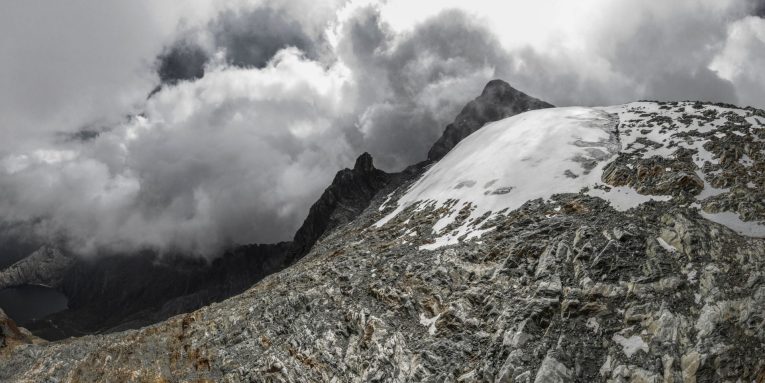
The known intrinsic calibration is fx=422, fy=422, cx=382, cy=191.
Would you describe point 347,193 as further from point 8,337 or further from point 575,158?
point 575,158

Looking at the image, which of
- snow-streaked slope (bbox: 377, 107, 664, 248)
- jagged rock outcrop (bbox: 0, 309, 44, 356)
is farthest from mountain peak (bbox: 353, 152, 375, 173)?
jagged rock outcrop (bbox: 0, 309, 44, 356)

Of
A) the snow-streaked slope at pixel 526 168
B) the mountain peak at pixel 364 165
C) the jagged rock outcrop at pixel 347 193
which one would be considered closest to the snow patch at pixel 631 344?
the snow-streaked slope at pixel 526 168

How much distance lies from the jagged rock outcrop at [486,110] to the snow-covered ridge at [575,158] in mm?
65013

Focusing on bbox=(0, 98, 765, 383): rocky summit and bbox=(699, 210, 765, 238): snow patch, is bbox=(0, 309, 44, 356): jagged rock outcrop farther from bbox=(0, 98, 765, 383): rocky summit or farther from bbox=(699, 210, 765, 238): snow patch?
bbox=(699, 210, 765, 238): snow patch

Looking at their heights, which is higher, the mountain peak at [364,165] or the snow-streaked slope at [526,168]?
the mountain peak at [364,165]

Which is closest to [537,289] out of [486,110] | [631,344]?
[631,344]

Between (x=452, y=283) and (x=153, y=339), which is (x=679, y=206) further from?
(x=153, y=339)

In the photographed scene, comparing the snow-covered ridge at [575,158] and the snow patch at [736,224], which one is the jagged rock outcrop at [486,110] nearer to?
the snow-covered ridge at [575,158]

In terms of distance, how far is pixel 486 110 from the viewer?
16938 centimetres

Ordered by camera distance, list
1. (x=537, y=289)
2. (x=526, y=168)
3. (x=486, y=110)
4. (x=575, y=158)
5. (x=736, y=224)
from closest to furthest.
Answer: (x=537, y=289), (x=736, y=224), (x=575, y=158), (x=526, y=168), (x=486, y=110)

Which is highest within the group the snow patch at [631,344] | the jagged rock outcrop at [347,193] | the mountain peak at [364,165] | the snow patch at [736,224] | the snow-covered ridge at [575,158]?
the mountain peak at [364,165]

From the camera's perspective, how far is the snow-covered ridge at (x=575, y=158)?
172ft

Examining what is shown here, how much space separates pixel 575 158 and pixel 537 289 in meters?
34.9

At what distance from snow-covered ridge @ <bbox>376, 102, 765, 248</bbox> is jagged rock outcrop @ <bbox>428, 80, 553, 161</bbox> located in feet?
213
